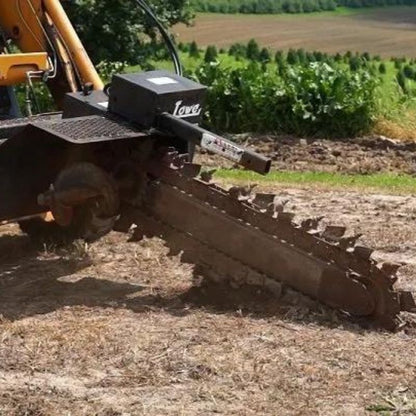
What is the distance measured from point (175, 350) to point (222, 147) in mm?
1234

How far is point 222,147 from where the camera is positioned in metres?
6.08

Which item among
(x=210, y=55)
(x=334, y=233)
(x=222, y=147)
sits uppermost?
(x=222, y=147)

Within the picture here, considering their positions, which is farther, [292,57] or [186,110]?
[292,57]

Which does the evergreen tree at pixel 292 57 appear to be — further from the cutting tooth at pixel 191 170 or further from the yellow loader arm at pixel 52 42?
the cutting tooth at pixel 191 170

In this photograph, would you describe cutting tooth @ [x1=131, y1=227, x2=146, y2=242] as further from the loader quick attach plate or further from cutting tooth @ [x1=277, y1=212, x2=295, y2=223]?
cutting tooth @ [x1=277, y1=212, x2=295, y2=223]

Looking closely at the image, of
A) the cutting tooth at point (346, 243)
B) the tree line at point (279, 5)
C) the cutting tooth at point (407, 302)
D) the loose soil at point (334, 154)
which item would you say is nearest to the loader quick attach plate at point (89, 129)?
the cutting tooth at point (346, 243)

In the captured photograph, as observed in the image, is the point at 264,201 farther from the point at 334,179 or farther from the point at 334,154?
the point at 334,154

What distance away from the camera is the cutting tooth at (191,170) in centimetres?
625

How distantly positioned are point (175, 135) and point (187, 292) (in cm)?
89

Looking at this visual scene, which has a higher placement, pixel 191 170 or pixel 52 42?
pixel 52 42

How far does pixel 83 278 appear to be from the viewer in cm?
691

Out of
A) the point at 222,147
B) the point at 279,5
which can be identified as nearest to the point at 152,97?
the point at 222,147

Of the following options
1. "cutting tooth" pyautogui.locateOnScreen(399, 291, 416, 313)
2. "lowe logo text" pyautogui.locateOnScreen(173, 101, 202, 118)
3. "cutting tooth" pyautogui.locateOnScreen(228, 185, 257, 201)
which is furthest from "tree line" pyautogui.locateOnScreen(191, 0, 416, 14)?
"cutting tooth" pyautogui.locateOnScreen(399, 291, 416, 313)

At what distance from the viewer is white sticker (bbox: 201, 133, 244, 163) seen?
19.8ft
